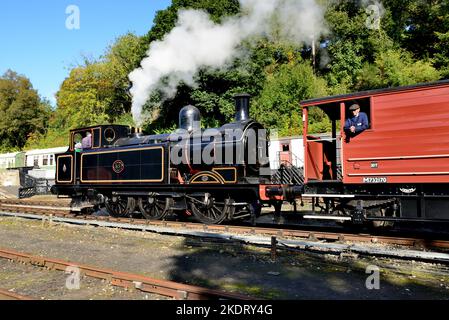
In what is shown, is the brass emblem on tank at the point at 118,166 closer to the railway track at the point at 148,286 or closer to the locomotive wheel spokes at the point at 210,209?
the locomotive wheel spokes at the point at 210,209

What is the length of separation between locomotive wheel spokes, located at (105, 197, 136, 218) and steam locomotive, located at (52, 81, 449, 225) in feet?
0.11

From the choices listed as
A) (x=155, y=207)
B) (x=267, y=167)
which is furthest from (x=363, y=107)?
(x=155, y=207)

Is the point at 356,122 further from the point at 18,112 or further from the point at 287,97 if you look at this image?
the point at 18,112

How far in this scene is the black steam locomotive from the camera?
36.0 ft

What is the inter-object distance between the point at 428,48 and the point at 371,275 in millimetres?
29703

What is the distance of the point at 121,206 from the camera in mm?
13570

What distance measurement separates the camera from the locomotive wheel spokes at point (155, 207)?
1217 cm

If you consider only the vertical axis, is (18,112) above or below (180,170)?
above

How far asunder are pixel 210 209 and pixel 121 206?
3712 millimetres

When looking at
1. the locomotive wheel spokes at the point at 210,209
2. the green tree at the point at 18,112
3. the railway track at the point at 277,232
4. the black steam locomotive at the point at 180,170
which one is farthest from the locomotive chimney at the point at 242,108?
the green tree at the point at 18,112

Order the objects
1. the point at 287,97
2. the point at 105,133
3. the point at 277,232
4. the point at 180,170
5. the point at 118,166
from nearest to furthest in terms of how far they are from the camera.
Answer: the point at 277,232 → the point at 180,170 → the point at 118,166 → the point at 105,133 → the point at 287,97

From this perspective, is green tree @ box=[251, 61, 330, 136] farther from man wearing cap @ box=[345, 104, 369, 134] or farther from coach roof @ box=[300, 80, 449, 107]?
man wearing cap @ box=[345, 104, 369, 134]
